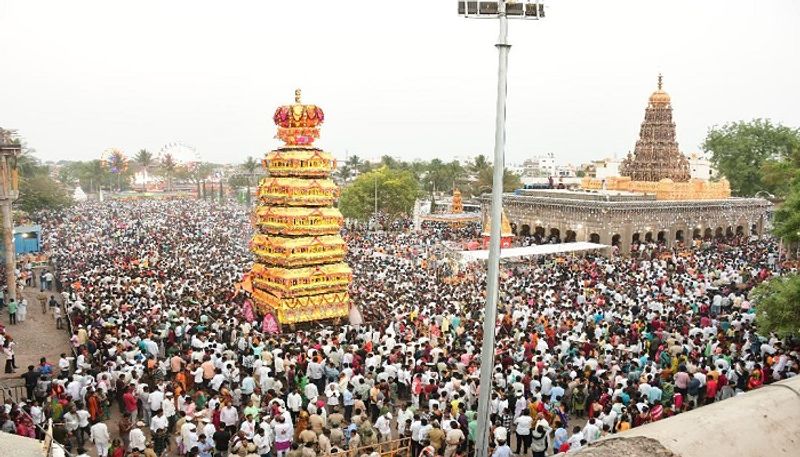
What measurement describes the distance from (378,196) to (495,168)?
1604 inches

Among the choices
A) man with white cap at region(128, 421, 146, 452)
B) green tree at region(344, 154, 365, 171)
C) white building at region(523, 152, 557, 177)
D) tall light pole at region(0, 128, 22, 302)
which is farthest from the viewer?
white building at region(523, 152, 557, 177)

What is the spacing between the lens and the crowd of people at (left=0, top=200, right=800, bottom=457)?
9.66 m

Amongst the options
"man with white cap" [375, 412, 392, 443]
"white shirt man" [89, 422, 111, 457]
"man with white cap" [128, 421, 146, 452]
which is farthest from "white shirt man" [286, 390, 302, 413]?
"white shirt man" [89, 422, 111, 457]

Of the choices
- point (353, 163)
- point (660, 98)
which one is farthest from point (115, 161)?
point (660, 98)

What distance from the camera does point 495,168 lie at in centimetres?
692

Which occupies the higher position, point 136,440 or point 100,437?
point 136,440

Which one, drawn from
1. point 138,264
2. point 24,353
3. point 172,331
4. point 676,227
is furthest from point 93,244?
point 676,227

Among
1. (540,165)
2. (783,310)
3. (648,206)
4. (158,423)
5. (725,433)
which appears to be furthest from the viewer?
(540,165)

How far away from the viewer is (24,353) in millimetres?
16234

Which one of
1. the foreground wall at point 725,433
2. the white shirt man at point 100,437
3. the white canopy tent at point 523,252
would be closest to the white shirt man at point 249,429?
the white shirt man at point 100,437

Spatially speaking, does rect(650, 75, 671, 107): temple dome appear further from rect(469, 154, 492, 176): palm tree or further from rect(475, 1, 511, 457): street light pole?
rect(475, 1, 511, 457): street light pole

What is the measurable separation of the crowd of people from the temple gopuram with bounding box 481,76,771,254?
39.3 feet

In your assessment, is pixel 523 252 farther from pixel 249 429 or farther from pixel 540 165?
pixel 540 165

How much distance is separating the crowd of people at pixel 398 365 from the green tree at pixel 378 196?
2272cm
